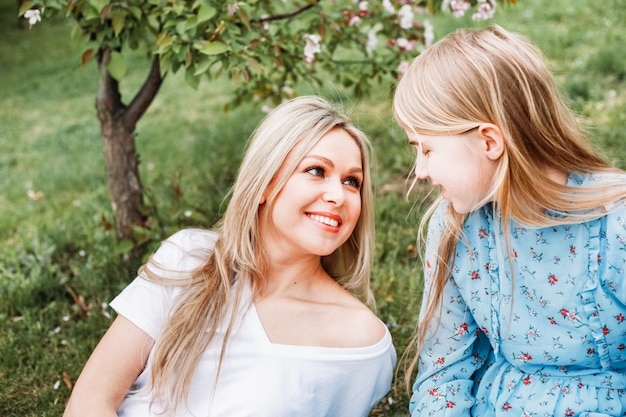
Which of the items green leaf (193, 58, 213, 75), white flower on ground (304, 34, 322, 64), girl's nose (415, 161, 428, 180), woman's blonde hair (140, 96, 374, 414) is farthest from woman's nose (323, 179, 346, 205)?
white flower on ground (304, 34, 322, 64)

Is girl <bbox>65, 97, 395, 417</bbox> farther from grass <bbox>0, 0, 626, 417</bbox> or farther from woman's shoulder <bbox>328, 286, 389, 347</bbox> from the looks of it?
grass <bbox>0, 0, 626, 417</bbox>

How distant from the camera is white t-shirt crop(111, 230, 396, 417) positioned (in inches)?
84.0

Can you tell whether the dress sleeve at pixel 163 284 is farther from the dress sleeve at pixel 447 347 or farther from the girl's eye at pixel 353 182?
the dress sleeve at pixel 447 347

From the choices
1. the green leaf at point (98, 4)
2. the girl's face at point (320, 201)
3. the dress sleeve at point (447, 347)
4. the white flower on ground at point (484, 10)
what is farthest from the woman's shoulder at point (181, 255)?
the white flower on ground at point (484, 10)

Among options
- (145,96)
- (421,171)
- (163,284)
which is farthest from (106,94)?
(421,171)

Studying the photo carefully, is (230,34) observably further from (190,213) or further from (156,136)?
(156,136)

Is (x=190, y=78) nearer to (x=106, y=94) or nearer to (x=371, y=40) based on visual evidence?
(x=106, y=94)

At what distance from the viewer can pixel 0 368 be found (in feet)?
9.62

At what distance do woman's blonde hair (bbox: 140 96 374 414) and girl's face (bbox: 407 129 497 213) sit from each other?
389 mm

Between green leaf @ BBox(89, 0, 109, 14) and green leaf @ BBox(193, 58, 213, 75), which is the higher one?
green leaf @ BBox(89, 0, 109, 14)

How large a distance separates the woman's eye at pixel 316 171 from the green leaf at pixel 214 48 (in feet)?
2.29

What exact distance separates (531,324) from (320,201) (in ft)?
2.40

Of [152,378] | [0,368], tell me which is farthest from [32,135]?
[152,378]

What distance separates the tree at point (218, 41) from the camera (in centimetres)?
275
